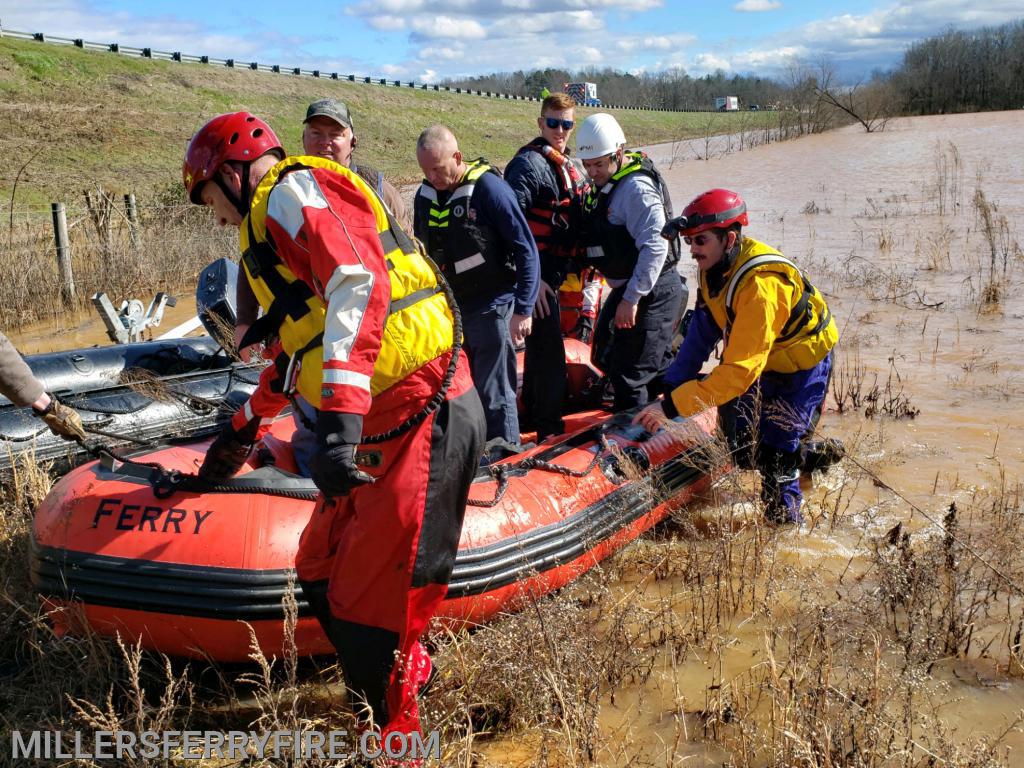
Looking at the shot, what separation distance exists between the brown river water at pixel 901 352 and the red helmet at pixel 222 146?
1.83 metres

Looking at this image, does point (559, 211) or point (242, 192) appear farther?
point (559, 211)

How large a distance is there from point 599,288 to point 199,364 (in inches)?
105

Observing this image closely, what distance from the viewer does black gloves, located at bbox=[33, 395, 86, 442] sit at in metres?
2.98

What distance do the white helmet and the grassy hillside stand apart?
13.2 metres

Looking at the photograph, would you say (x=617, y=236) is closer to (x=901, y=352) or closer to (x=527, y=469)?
(x=527, y=469)

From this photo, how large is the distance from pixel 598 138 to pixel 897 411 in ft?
8.57

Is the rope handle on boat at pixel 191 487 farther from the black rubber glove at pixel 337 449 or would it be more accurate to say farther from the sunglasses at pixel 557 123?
the sunglasses at pixel 557 123

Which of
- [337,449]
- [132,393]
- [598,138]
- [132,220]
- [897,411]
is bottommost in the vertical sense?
[897,411]

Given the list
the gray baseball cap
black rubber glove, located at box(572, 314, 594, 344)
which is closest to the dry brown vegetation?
the gray baseball cap

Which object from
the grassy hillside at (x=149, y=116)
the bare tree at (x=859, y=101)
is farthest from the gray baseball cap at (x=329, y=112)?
the bare tree at (x=859, y=101)

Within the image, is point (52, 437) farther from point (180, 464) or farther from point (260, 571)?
point (260, 571)

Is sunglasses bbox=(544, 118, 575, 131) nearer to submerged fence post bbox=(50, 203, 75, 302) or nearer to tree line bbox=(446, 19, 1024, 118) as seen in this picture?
submerged fence post bbox=(50, 203, 75, 302)

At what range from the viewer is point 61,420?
118 inches

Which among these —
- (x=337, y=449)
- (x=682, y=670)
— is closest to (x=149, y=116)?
(x=682, y=670)
